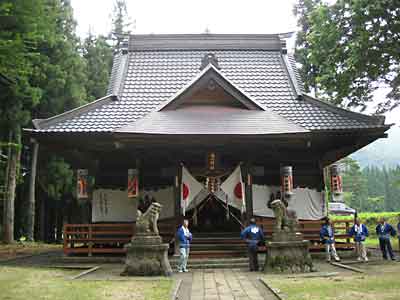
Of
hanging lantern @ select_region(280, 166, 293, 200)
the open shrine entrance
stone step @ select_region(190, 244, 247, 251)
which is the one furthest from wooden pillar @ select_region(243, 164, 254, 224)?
the open shrine entrance

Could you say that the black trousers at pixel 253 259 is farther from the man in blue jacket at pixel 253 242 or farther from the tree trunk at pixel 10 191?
the tree trunk at pixel 10 191

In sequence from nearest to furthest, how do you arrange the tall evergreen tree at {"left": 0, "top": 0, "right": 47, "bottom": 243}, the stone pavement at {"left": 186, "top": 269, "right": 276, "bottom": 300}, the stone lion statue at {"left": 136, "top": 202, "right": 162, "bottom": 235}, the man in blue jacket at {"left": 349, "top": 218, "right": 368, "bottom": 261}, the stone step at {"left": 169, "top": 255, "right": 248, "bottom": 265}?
1. the stone pavement at {"left": 186, "top": 269, "right": 276, "bottom": 300}
2. the stone lion statue at {"left": 136, "top": 202, "right": 162, "bottom": 235}
3. the stone step at {"left": 169, "top": 255, "right": 248, "bottom": 265}
4. the man in blue jacket at {"left": 349, "top": 218, "right": 368, "bottom": 261}
5. the tall evergreen tree at {"left": 0, "top": 0, "right": 47, "bottom": 243}

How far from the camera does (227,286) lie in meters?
8.70

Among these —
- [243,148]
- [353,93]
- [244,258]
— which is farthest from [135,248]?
[353,93]

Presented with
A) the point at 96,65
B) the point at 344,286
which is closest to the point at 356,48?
the point at 344,286

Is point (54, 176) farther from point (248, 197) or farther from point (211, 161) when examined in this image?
point (248, 197)

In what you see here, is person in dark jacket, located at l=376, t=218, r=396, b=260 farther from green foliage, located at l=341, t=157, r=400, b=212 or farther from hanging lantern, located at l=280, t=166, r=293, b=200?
green foliage, located at l=341, t=157, r=400, b=212

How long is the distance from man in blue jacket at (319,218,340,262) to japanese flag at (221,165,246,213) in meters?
2.47

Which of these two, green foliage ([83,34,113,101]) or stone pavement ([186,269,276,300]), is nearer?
stone pavement ([186,269,276,300])

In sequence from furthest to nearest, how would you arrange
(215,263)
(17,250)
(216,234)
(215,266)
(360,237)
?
(17,250), (216,234), (360,237), (215,263), (215,266)

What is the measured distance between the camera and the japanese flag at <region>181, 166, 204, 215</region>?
13.0m

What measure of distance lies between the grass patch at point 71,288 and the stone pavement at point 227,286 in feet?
2.16

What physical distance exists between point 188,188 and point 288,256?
3852 millimetres

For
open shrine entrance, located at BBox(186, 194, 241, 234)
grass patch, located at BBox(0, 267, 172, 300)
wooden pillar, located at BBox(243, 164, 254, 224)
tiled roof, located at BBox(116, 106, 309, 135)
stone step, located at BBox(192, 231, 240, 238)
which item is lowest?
grass patch, located at BBox(0, 267, 172, 300)
